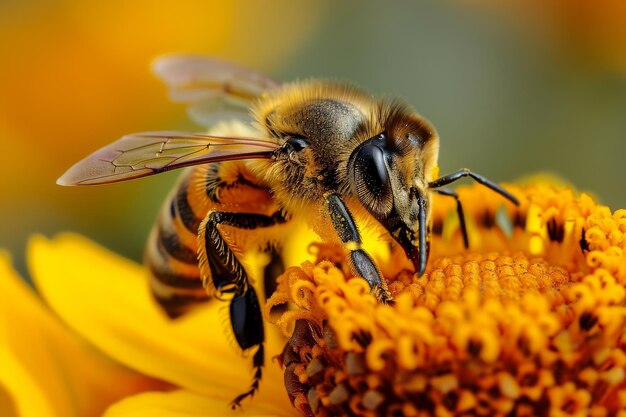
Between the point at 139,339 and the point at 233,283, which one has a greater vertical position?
the point at 233,283

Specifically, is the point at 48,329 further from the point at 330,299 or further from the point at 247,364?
the point at 330,299

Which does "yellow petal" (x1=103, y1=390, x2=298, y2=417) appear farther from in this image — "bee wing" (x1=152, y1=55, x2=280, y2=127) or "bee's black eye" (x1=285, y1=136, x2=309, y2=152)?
"bee wing" (x1=152, y1=55, x2=280, y2=127)

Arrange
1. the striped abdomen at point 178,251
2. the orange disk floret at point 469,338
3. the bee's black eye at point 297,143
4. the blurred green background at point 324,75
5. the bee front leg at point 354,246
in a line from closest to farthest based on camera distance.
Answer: the orange disk floret at point 469,338 < the bee front leg at point 354,246 < the bee's black eye at point 297,143 < the striped abdomen at point 178,251 < the blurred green background at point 324,75

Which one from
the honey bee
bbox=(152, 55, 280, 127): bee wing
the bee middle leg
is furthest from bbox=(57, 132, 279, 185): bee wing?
bbox=(152, 55, 280, 127): bee wing

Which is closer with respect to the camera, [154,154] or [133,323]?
[154,154]

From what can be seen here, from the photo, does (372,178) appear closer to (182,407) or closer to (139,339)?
(182,407)

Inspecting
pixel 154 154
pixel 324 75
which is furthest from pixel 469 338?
pixel 324 75

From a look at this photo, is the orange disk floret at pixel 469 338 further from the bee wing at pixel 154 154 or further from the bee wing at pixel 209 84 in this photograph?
the bee wing at pixel 209 84

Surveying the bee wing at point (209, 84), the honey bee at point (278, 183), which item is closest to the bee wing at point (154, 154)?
the honey bee at point (278, 183)
